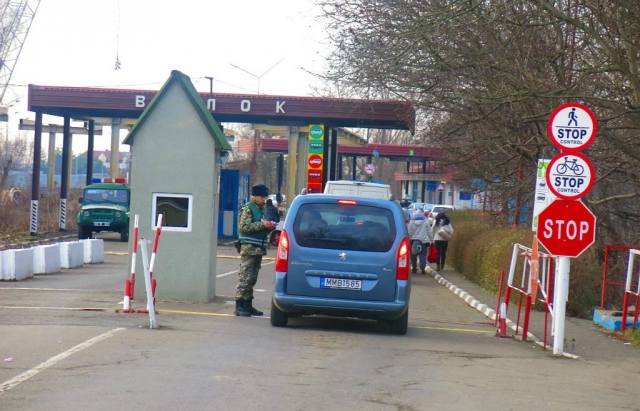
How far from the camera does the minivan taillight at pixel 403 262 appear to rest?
11.4 meters

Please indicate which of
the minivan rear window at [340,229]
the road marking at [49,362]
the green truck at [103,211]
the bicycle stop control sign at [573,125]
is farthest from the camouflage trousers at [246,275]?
the green truck at [103,211]

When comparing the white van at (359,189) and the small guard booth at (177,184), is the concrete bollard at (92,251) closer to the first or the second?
the white van at (359,189)

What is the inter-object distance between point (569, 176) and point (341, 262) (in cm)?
298

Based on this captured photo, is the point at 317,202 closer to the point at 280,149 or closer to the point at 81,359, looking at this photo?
the point at 81,359

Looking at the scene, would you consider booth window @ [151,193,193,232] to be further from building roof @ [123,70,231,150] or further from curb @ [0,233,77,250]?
curb @ [0,233,77,250]

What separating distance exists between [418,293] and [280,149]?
3568cm

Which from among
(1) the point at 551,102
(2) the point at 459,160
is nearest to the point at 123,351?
(1) the point at 551,102

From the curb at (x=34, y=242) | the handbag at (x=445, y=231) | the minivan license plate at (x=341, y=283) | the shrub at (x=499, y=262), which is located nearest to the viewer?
the minivan license plate at (x=341, y=283)

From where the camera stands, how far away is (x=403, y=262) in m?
11.4

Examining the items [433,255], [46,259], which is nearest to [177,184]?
[46,259]

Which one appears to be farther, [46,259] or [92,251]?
[92,251]

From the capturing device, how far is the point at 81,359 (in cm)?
833

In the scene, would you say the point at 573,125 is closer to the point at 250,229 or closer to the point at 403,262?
the point at 403,262

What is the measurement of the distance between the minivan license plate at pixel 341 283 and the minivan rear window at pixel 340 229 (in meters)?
0.42
